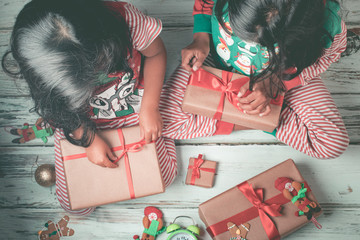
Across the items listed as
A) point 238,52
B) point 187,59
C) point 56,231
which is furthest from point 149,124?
point 56,231

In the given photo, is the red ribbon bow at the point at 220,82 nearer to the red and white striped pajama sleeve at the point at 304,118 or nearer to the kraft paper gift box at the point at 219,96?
the kraft paper gift box at the point at 219,96

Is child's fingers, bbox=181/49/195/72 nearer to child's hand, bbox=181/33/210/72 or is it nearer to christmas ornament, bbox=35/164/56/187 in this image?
child's hand, bbox=181/33/210/72

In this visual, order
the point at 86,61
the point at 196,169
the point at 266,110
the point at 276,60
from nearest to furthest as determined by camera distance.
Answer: the point at 86,61
the point at 276,60
the point at 266,110
the point at 196,169

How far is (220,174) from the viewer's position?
3.37 ft

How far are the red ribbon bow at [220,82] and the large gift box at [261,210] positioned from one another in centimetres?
28

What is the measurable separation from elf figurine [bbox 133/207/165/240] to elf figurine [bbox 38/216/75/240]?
0.84 ft

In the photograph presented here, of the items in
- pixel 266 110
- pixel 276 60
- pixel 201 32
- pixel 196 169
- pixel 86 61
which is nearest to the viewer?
pixel 86 61

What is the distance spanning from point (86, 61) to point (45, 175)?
0.57 meters

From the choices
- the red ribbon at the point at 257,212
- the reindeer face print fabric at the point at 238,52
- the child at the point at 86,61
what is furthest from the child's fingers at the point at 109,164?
the reindeer face print fabric at the point at 238,52

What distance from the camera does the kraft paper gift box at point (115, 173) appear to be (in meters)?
0.81

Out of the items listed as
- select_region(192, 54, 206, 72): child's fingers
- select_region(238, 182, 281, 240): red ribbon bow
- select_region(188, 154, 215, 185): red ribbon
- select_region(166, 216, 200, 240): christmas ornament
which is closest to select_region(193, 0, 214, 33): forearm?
select_region(192, 54, 206, 72): child's fingers

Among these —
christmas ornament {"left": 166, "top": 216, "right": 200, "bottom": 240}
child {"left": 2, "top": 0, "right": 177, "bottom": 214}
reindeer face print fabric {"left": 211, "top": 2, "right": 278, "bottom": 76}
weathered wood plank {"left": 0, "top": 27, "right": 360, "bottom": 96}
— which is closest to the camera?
child {"left": 2, "top": 0, "right": 177, "bottom": 214}

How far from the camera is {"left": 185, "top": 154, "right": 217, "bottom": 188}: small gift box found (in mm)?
984

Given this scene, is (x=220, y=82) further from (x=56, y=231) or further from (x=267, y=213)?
(x=56, y=231)
